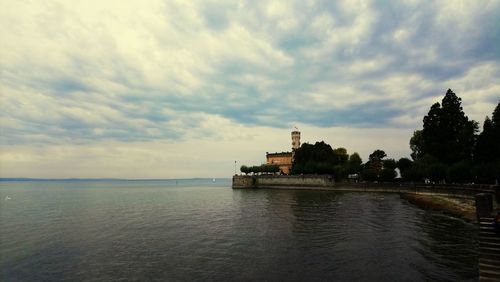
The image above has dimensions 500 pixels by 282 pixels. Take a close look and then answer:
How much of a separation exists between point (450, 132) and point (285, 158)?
311ft

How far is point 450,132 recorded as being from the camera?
75.2m

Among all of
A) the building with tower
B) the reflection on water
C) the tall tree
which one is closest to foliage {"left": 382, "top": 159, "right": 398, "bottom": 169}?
the tall tree

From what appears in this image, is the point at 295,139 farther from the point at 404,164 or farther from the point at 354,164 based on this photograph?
the point at 404,164

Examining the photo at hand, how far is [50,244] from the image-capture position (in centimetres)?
3138

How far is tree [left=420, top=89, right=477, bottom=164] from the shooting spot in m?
74.6

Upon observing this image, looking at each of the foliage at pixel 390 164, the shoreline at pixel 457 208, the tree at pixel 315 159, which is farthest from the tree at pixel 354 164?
the shoreline at pixel 457 208

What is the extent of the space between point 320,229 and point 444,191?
153 feet

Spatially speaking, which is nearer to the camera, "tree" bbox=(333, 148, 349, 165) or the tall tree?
the tall tree

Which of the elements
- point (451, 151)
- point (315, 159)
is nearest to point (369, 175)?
point (315, 159)

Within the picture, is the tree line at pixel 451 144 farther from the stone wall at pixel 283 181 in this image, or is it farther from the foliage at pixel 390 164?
the stone wall at pixel 283 181

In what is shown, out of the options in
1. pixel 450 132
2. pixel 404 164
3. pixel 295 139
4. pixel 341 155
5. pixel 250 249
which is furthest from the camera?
pixel 295 139

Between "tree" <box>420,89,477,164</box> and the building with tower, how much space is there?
8315 cm

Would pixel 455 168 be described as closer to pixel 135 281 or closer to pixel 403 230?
pixel 403 230

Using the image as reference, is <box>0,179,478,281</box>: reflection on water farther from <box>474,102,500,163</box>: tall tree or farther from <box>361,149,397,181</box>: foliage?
<box>361,149,397,181</box>: foliage
